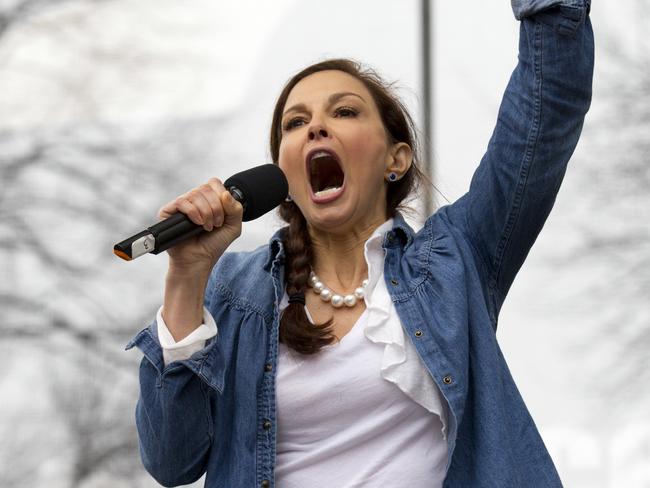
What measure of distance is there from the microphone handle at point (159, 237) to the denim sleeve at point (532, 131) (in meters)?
0.41

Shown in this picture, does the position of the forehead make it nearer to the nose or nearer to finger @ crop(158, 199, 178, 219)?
the nose

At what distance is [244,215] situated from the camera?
1.26m

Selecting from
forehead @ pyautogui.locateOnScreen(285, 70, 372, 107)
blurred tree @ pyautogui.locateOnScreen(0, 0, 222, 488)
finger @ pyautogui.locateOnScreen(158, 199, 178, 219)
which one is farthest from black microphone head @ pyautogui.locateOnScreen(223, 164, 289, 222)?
blurred tree @ pyautogui.locateOnScreen(0, 0, 222, 488)

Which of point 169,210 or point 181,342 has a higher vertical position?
point 169,210

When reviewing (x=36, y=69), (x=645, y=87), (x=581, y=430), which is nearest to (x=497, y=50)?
(x=645, y=87)

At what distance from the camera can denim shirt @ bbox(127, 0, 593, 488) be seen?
121cm

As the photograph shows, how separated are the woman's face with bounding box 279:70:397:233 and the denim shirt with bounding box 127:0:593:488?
0.12 m

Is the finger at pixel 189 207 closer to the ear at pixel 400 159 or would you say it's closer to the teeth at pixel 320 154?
the teeth at pixel 320 154

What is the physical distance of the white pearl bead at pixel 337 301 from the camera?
137 centimetres

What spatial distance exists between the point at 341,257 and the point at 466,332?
27cm

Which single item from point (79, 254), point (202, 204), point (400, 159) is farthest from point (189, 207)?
point (79, 254)

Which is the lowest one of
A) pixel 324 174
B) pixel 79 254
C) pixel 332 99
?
pixel 79 254

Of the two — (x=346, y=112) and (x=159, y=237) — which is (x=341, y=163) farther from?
(x=159, y=237)

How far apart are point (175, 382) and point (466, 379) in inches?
15.4
